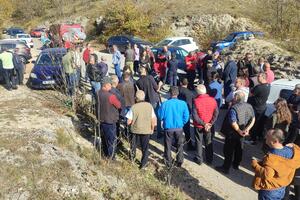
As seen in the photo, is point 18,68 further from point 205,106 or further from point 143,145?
point 205,106

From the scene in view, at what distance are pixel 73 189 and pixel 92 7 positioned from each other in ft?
141

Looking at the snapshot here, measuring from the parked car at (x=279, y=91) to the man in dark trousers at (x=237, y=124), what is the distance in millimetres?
1712

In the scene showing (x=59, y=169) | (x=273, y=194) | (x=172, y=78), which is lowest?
(x=59, y=169)

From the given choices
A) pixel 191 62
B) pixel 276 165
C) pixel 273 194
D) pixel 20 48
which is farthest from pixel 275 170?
pixel 20 48

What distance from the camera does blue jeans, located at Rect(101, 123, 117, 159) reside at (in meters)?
8.59

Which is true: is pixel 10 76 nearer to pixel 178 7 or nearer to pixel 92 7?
pixel 178 7

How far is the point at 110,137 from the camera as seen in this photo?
8.70 meters

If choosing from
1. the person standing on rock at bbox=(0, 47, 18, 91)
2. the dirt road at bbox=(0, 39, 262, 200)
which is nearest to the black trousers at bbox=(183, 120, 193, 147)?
the dirt road at bbox=(0, 39, 262, 200)

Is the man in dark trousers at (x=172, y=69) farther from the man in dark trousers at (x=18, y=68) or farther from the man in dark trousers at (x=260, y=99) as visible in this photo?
the man in dark trousers at (x=18, y=68)

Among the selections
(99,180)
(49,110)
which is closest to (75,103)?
(49,110)

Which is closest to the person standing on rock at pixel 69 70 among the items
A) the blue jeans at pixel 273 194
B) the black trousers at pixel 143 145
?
the black trousers at pixel 143 145

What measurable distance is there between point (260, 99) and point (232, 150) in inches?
66.2

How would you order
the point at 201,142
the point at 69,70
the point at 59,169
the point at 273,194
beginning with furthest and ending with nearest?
the point at 69,70, the point at 201,142, the point at 59,169, the point at 273,194

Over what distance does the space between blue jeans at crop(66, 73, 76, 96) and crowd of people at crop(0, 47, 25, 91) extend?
102 inches
